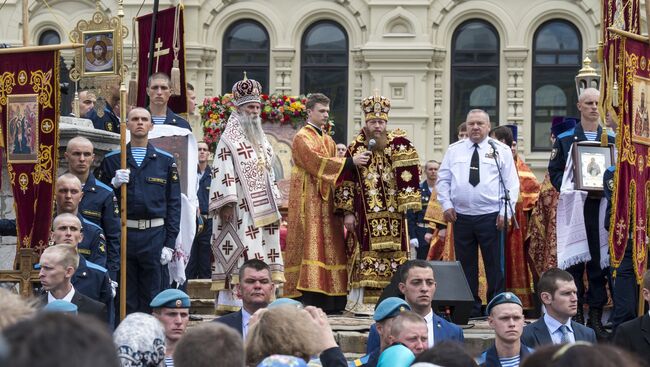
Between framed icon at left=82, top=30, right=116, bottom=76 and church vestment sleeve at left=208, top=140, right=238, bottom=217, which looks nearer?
church vestment sleeve at left=208, top=140, right=238, bottom=217

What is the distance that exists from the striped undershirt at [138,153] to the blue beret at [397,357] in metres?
4.29

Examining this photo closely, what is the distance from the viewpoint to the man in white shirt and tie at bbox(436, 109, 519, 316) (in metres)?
10.7

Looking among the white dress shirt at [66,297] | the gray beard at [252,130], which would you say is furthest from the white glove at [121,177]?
the white dress shirt at [66,297]

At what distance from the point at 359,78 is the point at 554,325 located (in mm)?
18928

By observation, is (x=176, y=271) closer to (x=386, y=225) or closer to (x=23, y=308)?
(x=386, y=225)

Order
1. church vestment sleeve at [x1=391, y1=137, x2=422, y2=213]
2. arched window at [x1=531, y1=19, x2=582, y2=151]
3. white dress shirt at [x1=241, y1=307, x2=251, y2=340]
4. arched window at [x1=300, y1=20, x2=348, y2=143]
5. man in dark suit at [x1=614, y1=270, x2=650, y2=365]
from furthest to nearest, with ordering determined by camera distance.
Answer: arched window at [x1=300, y1=20, x2=348, y2=143], arched window at [x1=531, y1=19, x2=582, y2=151], church vestment sleeve at [x1=391, y1=137, x2=422, y2=213], man in dark suit at [x1=614, y1=270, x2=650, y2=365], white dress shirt at [x1=241, y1=307, x2=251, y2=340]

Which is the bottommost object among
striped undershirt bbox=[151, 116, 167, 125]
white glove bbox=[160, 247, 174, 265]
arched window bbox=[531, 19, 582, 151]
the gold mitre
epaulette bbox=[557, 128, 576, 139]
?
white glove bbox=[160, 247, 174, 265]

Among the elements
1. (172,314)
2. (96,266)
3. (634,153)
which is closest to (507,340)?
(172,314)

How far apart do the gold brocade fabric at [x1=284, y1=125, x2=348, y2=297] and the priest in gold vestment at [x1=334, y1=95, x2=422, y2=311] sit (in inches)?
4.6

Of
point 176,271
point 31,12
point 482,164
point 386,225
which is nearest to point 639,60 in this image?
point 482,164

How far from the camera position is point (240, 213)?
34.9 feet

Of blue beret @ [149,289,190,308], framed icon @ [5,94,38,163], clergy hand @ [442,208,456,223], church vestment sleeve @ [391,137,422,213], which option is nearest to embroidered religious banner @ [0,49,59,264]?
framed icon @ [5,94,38,163]

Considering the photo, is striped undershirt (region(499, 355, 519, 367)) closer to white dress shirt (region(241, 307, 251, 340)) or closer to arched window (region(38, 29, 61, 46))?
white dress shirt (region(241, 307, 251, 340))

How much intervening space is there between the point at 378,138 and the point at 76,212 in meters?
2.99
